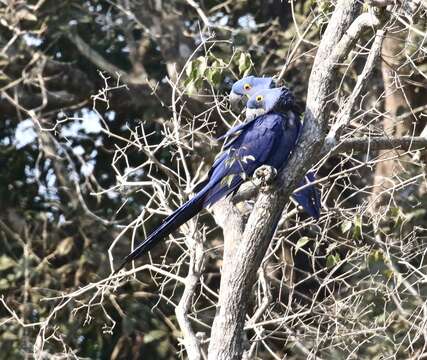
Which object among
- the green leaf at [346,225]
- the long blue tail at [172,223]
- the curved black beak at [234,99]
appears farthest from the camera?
the curved black beak at [234,99]

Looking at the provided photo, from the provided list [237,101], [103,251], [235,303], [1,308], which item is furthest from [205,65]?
[1,308]

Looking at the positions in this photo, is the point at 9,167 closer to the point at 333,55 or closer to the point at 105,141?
the point at 105,141

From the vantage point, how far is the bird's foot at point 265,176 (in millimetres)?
4609

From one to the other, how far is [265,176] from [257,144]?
0.93m

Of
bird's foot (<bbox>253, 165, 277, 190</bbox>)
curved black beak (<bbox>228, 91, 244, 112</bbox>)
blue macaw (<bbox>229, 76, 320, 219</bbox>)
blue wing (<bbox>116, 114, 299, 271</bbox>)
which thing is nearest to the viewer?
bird's foot (<bbox>253, 165, 277, 190</bbox>)

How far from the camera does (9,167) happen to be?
875cm

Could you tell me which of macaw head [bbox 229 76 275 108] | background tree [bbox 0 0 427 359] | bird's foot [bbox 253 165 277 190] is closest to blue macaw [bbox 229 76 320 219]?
macaw head [bbox 229 76 275 108]

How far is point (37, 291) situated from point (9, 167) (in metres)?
1.26

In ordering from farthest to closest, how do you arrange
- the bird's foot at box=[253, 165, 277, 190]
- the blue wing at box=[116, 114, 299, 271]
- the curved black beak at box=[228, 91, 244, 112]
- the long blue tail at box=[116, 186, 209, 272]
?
the curved black beak at box=[228, 91, 244, 112] < the blue wing at box=[116, 114, 299, 271] < the long blue tail at box=[116, 186, 209, 272] < the bird's foot at box=[253, 165, 277, 190]

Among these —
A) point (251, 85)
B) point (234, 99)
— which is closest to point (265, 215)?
point (251, 85)

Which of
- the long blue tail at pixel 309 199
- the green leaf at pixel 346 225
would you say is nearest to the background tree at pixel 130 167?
the long blue tail at pixel 309 199

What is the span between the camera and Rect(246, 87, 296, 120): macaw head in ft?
18.5

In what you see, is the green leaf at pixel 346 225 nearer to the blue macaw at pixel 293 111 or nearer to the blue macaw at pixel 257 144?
the blue macaw at pixel 293 111

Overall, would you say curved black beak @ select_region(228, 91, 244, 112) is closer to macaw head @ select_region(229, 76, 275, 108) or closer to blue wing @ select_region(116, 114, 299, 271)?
macaw head @ select_region(229, 76, 275, 108)
